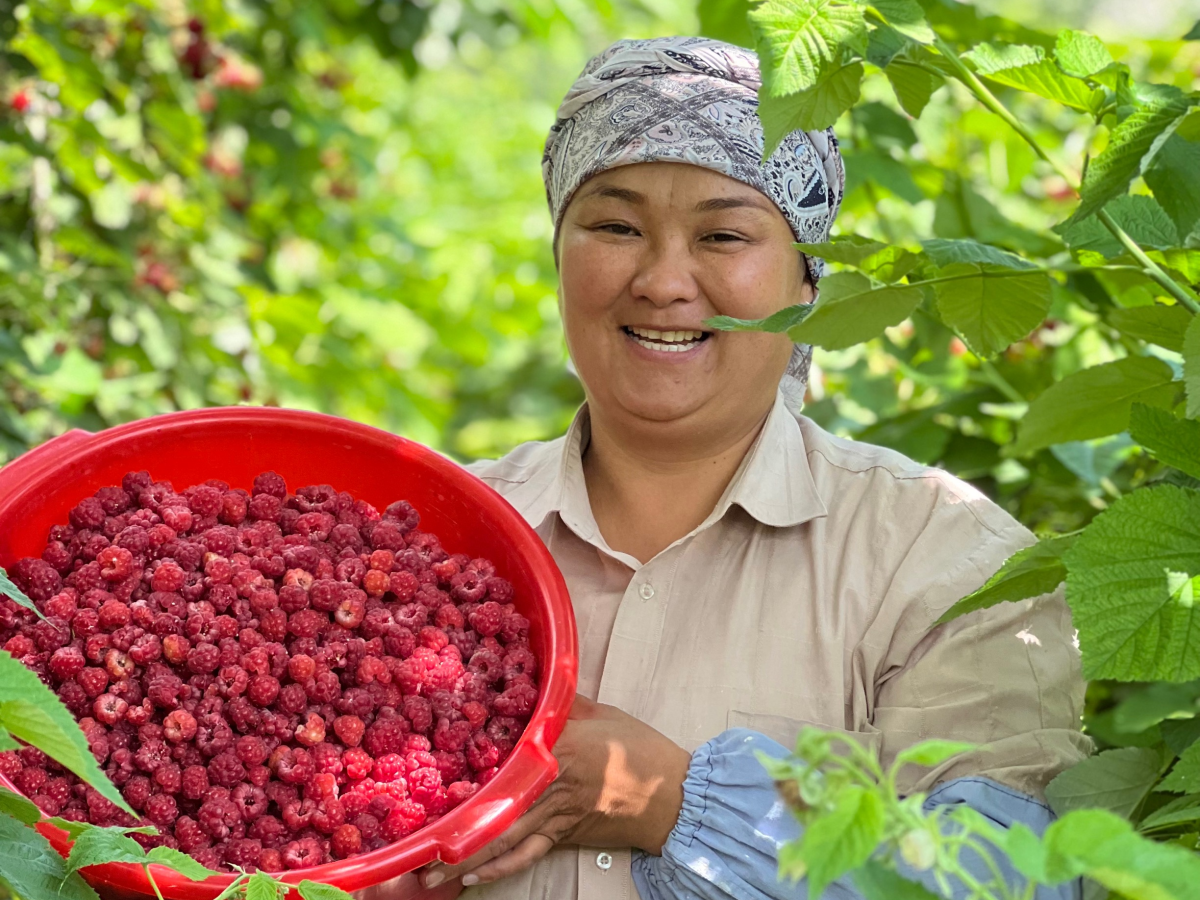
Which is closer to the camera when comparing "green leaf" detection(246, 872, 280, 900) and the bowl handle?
"green leaf" detection(246, 872, 280, 900)

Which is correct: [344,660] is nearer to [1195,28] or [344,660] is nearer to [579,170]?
[579,170]

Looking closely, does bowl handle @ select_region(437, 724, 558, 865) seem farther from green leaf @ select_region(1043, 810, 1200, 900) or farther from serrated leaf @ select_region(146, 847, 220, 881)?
green leaf @ select_region(1043, 810, 1200, 900)

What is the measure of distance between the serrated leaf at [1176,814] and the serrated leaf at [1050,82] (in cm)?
61

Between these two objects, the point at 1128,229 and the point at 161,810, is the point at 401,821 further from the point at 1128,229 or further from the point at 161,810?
the point at 1128,229

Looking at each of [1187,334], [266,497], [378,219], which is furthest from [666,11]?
[1187,334]

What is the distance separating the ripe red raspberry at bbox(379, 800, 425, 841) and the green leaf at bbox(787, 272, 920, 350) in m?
0.59

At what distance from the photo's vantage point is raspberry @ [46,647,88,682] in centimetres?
129

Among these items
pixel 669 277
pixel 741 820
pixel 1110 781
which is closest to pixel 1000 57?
pixel 669 277

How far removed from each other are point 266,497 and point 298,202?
9.40ft

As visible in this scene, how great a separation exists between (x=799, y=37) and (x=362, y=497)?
3.01 feet

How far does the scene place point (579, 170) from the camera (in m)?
1.73

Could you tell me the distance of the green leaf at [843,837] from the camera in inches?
24.7

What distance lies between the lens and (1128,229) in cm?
127

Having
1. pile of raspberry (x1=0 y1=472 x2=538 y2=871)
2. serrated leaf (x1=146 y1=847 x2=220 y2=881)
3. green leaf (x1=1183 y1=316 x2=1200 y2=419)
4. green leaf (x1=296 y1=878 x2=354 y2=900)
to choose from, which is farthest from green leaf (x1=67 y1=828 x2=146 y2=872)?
green leaf (x1=1183 y1=316 x2=1200 y2=419)
